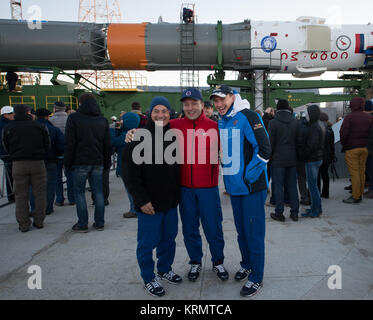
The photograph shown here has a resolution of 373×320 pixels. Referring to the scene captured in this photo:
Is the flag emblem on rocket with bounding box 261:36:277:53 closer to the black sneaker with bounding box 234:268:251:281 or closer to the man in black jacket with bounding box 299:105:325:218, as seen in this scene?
the man in black jacket with bounding box 299:105:325:218

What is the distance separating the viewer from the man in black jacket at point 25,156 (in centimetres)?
393

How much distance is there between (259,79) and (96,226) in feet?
30.8

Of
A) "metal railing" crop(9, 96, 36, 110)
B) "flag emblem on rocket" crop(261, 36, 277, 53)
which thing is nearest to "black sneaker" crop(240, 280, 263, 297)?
"flag emblem on rocket" crop(261, 36, 277, 53)

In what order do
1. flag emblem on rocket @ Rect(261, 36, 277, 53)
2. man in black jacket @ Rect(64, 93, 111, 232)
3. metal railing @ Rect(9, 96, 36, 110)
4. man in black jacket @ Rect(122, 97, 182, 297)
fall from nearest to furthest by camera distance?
man in black jacket @ Rect(122, 97, 182, 297) < man in black jacket @ Rect(64, 93, 111, 232) < flag emblem on rocket @ Rect(261, 36, 277, 53) < metal railing @ Rect(9, 96, 36, 110)

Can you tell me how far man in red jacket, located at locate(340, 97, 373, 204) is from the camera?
4.86 metres

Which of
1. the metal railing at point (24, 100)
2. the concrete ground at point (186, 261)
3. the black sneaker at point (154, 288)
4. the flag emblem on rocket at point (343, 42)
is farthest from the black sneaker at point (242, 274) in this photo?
the flag emblem on rocket at point (343, 42)

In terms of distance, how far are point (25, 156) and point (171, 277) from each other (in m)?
2.83

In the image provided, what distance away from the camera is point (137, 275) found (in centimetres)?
278

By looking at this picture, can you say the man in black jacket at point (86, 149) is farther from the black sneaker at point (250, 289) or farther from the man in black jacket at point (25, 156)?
the black sneaker at point (250, 289)

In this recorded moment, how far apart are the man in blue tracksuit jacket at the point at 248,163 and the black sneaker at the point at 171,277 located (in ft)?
2.06

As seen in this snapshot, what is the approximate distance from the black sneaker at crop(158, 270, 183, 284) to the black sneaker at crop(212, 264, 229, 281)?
373mm

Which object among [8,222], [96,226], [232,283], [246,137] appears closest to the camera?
[246,137]

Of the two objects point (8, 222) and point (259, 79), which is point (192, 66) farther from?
point (8, 222)
